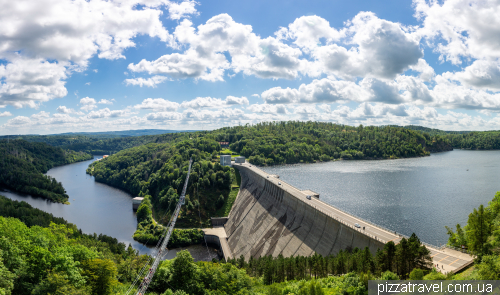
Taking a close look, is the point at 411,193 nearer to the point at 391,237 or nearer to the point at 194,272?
the point at 391,237

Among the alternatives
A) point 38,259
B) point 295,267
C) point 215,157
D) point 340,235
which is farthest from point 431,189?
point 38,259

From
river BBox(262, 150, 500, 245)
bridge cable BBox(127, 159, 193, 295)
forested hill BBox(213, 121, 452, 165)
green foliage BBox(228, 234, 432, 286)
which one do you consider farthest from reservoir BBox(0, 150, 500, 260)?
forested hill BBox(213, 121, 452, 165)

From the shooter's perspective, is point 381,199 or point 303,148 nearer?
point 381,199

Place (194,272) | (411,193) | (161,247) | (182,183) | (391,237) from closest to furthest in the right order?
(194,272) → (391,237) → (161,247) → (411,193) → (182,183)

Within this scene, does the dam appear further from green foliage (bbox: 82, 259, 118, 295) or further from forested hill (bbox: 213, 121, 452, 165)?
forested hill (bbox: 213, 121, 452, 165)

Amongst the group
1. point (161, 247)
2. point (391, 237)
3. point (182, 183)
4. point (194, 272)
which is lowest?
point (161, 247)

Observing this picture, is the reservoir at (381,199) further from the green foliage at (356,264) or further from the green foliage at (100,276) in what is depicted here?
the green foliage at (100,276)

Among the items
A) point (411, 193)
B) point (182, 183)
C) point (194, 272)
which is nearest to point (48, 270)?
point (194, 272)
